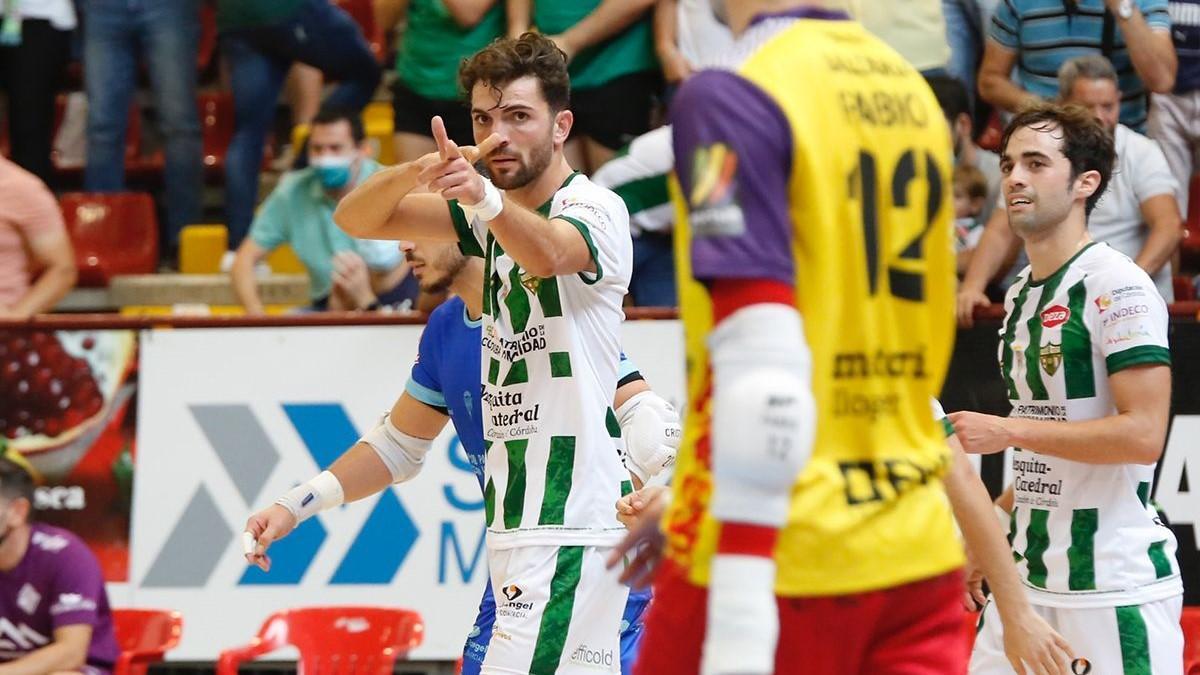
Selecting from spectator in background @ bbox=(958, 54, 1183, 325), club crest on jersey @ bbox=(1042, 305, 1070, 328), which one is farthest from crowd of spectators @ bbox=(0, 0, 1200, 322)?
club crest on jersey @ bbox=(1042, 305, 1070, 328)

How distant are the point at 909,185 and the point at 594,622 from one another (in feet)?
6.72

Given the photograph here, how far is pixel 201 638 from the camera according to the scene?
25.4 ft

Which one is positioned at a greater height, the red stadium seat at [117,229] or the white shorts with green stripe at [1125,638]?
the red stadium seat at [117,229]

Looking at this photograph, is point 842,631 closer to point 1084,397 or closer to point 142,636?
point 1084,397

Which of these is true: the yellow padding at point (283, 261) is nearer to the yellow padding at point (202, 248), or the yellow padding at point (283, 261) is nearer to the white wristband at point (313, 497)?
the yellow padding at point (202, 248)

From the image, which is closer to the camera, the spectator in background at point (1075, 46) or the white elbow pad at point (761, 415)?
the white elbow pad at point (761, 415)

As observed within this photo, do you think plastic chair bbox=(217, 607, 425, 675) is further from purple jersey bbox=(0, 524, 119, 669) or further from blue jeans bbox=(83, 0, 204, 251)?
blue jeans bbox=(83, 0, 204, 251)

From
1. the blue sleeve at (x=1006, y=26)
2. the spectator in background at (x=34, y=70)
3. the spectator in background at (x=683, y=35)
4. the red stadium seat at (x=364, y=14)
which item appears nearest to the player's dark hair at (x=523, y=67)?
the spectator in background at (x=683, y=35)

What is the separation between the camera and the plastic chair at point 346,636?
7.00 meters

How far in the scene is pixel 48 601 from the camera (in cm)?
696

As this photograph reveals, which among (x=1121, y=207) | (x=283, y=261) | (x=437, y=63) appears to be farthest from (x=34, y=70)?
(x=1121, y=207)

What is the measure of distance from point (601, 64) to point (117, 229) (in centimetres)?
325

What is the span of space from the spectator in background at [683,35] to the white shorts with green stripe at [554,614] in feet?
15.2

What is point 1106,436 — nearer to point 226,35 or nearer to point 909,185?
point 909,185
